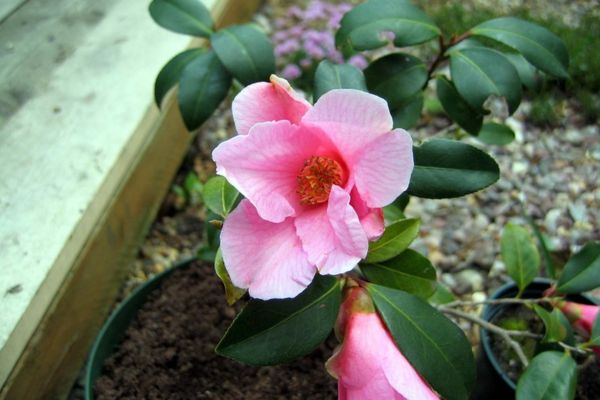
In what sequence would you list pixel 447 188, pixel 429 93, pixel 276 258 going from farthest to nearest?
pixel 429 93, pixel 447 188, pixel 276 258

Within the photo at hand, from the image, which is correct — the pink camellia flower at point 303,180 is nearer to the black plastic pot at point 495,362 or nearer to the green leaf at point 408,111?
the green leaf at point 408,111

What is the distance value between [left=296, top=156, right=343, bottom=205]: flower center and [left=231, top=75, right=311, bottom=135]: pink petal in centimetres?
6

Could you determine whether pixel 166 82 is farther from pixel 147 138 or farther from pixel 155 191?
pixel 155 191

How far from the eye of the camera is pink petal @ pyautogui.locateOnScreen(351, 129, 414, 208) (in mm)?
761

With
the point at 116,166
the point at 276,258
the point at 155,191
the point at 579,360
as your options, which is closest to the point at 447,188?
the point at 276,258

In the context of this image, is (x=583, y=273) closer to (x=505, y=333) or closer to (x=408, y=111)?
(x=505, y=333)

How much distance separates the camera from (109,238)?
1.66 meters

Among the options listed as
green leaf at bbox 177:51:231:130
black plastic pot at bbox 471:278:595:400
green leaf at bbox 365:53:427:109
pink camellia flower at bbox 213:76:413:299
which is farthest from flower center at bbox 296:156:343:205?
black plastic pot at bbox 471:278:595:400

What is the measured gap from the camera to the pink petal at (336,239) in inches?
29.5

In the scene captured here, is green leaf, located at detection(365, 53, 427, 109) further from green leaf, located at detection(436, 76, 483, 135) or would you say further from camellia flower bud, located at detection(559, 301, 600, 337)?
camellia flower bud, located at detection(559, 301, 600, 337)

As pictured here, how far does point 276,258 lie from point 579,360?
1017 millimetres

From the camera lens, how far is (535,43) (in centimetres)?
123

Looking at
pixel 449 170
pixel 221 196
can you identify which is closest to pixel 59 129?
pixel 221 196

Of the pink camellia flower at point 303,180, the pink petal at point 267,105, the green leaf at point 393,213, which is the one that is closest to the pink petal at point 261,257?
the pink camellia flower at point 303,180
